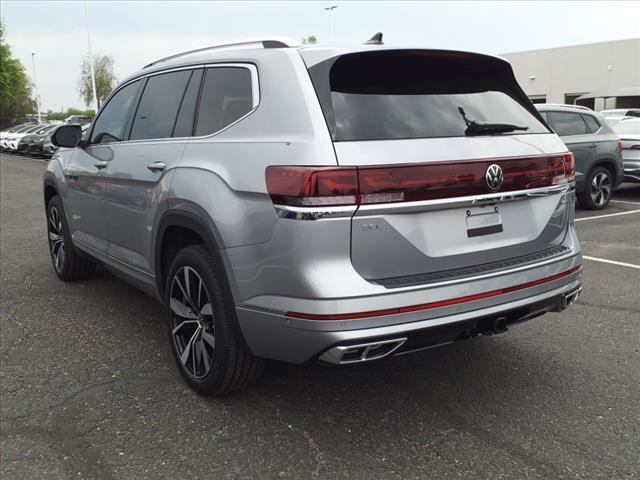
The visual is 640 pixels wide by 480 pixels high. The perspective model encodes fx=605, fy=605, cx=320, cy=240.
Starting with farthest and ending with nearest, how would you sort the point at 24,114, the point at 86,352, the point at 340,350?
the point at 24,114 < the point at 86,352 < the point at 340,350

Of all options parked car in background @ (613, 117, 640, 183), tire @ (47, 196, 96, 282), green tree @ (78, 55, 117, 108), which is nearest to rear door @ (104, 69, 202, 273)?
tire @ (47, 196, 96, 282)

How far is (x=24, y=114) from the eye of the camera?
232ft

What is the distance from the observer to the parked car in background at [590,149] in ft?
32.1

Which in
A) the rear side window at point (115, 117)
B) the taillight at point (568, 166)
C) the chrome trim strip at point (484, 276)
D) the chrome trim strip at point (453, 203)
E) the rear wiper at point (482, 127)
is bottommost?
the chrome trim strip at point (484, 276)

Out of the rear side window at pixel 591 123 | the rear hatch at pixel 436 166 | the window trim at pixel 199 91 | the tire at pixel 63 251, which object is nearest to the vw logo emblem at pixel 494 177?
the rear hatch at pixel 436 166

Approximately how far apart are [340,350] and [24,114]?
77974mm

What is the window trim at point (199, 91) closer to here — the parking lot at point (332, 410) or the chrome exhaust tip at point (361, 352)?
the chrome exhaust tip at point (361, 352)

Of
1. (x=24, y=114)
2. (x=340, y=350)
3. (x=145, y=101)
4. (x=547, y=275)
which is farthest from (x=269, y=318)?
(x=24, y=114)

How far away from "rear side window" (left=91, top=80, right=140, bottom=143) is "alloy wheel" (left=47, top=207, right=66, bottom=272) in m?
1.17

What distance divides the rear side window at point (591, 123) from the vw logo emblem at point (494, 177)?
27.1 feet

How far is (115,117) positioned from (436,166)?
2.84 meters

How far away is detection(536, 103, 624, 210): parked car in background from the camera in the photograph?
9.80 meters

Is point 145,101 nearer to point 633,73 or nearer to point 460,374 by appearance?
point 460,374

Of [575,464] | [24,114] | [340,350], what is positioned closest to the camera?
[340,350]
